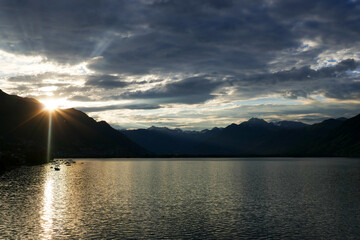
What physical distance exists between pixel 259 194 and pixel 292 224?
114ft

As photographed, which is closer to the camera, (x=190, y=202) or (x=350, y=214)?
(x=350, y=214)

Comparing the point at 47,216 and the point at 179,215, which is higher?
the point at 47,216

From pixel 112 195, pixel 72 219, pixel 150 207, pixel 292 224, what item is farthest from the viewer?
pixel 112 195

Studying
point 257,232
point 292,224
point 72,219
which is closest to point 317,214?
point 292,224

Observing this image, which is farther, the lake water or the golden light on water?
the golden light on water

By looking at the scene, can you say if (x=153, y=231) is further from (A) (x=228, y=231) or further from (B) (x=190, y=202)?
(B) (x=190, y=202)

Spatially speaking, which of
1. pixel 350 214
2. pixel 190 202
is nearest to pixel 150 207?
pixel 190 202

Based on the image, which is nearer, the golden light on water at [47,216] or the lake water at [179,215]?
the lake water at [179,215]

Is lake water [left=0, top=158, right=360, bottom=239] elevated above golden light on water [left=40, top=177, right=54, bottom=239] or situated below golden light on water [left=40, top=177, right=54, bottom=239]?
below

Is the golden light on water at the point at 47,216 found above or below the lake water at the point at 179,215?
above

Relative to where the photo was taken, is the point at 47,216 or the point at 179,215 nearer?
the point at 47,216

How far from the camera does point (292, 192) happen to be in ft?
294

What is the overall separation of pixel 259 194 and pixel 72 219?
50.6 metres

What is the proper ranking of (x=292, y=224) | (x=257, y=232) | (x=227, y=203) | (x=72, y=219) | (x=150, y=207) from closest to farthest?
(x=257, y=232) < (x=292, y=224) < (x=72, y=219) < (x=150, y=207) < (x=227, y=203)
